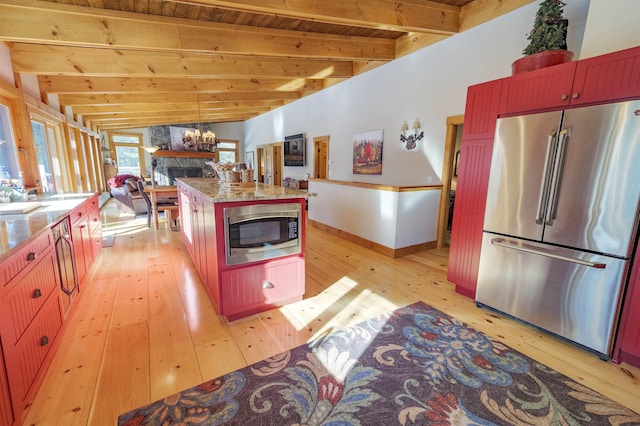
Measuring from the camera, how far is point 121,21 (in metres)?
2.79

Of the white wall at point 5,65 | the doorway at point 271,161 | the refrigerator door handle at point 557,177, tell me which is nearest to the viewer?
the refrigerator door handle at point 557,177

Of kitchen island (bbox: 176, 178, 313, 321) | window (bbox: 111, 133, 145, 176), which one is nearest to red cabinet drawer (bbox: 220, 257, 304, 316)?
kitchen island (bbox: 176, 178, 313, 321)

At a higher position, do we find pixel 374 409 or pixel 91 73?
pixel 91 73

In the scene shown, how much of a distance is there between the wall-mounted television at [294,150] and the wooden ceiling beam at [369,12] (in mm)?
4257

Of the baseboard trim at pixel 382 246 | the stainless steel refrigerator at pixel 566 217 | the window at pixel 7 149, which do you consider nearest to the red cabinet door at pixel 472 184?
the stainless steel refrigerator at pixel 566 217

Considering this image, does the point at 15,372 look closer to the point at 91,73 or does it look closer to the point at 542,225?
the point at 542,225

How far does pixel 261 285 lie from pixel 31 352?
1.34m

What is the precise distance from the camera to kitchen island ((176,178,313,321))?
2.09 metres

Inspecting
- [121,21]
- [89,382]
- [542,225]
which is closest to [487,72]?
[542,225]

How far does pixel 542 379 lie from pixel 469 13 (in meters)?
3.97

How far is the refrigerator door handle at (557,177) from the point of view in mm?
1883

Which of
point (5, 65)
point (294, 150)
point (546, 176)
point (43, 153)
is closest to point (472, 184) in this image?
point (546, 176)

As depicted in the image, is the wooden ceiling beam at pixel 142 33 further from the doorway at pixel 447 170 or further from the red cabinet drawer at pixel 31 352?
the red cabinet drawer at pixel 31 352

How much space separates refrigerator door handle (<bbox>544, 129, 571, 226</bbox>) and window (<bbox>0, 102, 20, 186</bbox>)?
216 inches
